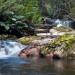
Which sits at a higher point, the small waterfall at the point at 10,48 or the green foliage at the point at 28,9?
the green foliage at the point at 28,9

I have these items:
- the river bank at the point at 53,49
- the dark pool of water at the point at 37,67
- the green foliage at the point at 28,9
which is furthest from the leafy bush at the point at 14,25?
the dark pool of water at the point at 37,67

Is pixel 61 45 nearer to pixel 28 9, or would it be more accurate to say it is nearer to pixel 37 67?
pixel 37 67

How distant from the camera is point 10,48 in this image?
18.8 metres

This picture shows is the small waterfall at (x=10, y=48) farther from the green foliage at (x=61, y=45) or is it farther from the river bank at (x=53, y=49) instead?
the green foliage at (x=61, y=45)

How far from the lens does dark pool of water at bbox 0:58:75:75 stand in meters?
12.2

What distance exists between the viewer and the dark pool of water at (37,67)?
1223 centimetres

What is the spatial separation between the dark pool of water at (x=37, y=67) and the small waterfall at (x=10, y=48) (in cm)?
251

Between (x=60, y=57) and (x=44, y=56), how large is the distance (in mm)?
851

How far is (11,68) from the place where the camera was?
43.1ft

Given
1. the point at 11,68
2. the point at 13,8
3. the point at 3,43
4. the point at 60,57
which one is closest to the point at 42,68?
the point at 11,68

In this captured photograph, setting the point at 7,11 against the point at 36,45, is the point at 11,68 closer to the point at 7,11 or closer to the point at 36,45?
the point at 36,45

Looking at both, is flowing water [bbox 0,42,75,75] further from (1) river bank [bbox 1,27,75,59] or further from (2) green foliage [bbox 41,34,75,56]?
(2) green foliage [bbox 41,34,75,56]

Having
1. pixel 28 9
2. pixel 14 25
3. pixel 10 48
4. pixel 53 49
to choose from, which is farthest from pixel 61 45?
pixel 28 9

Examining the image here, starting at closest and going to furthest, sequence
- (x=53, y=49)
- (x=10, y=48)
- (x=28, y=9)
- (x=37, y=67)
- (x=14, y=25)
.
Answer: (x=37, y=67), (x=53, y=49), (x=10, y=48), (x=14, y=25), (x=28, y=9)
